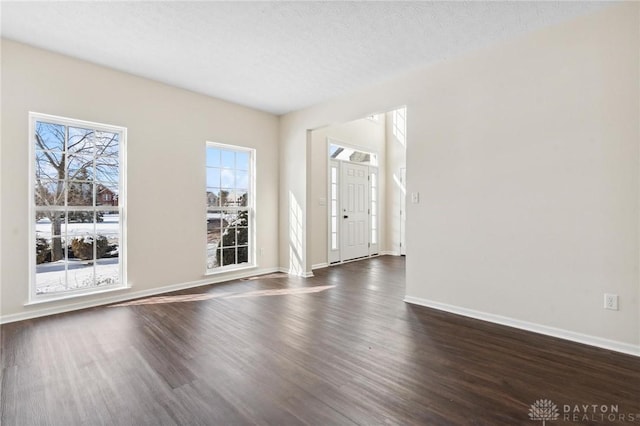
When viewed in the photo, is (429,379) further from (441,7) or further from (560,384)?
(441,7)

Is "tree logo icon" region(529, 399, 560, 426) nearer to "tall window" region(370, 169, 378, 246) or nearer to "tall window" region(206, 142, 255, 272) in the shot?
"tall window" region(206, 142, 255, 272)

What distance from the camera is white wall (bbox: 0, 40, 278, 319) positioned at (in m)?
3.14

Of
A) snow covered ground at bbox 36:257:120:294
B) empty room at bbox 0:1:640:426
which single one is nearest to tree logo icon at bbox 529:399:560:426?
empty room at bbox 0:1:640:426

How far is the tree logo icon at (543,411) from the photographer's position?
1676 mm

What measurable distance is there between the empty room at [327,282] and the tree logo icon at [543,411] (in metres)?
0.01

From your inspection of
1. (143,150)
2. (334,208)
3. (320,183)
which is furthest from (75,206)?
(334,208)

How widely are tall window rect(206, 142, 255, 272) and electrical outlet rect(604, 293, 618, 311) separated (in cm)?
449

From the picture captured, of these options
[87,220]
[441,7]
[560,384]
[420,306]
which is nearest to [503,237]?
[420,306]

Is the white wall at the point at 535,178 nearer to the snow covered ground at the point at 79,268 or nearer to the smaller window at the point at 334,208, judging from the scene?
the smaller window at the point at 334,208

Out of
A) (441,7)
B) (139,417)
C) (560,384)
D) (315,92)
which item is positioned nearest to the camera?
(139,417)

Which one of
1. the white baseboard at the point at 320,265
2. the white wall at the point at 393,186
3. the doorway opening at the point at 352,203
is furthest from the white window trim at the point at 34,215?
the white wall at the point at 393,186

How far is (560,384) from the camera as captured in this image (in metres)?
1.99

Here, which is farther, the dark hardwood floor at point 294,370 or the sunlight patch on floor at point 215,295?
the sunlight patch on floor at point 215,295

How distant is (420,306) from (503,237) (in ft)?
3.90
